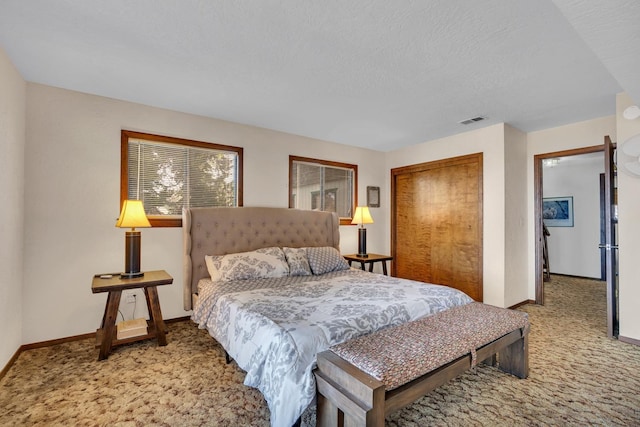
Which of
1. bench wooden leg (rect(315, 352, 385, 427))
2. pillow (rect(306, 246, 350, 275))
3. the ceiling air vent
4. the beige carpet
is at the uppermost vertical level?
the ceiling air vent

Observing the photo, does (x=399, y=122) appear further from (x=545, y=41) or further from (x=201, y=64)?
(x=201, y=64)

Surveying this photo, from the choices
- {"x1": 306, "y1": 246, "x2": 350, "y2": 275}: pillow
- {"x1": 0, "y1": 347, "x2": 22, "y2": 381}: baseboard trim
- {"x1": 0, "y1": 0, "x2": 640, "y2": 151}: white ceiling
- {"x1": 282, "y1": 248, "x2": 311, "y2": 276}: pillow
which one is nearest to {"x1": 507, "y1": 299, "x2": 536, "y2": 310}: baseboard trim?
{"x1": 306, "y1": 246, "x2": 350, "y2": 275}: pillow

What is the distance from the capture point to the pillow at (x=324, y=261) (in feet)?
11.5

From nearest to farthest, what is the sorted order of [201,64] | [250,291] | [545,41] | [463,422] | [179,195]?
1. [463,422]
2. [545,41]
3. [201,64]
4. [250,291]
5. [179,195]

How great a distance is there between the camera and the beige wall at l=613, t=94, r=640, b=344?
2.86 metres

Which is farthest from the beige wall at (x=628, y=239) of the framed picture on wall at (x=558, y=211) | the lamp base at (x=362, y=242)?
the framed picture on wall at (x=558, y=211)

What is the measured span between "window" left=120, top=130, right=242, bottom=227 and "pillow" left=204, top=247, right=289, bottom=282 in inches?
28.6

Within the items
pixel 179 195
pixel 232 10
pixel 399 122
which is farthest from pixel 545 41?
pixel 179 195

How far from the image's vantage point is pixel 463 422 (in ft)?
5.75

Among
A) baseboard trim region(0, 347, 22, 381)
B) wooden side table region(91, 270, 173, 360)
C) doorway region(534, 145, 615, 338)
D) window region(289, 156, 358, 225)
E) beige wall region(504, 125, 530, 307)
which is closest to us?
baseboard trim region(0, 347, 22, 381)

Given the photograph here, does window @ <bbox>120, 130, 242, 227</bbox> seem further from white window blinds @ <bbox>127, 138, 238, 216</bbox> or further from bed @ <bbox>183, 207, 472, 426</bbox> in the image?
bed @ <bbox>183, 207, 472, 426</bbox>

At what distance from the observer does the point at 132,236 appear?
2.82m

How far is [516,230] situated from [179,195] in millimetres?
4333

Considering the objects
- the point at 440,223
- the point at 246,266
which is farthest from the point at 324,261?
the point at 440,223
